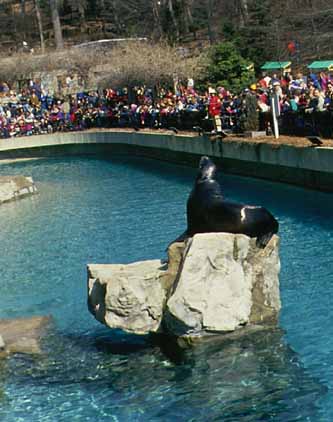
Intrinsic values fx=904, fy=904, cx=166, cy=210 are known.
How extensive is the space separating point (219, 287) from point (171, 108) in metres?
24.3

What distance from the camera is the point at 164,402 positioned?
9.98 m

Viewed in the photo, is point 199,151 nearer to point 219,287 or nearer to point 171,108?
point 171,108

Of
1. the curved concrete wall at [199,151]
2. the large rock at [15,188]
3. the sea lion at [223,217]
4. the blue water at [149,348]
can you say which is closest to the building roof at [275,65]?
the curved concrete wall at [199,151]

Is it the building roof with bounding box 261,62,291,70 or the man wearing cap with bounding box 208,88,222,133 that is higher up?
the building roof with bounding box 261,62,291,70

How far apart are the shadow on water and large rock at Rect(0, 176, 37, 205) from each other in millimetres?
15452

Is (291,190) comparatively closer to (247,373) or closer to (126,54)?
(247,373)

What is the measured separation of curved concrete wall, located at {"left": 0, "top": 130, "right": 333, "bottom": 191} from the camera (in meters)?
22.1

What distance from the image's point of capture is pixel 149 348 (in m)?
11.5

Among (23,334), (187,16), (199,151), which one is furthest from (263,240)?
(187,16)

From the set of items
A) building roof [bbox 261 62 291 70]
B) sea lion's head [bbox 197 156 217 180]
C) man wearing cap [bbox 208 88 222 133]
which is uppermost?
building roof [bbox 261 62 291 70]

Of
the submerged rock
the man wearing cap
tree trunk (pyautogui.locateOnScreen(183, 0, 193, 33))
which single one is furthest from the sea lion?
tree trunk (pyautogui.locateOnScreen(183, 0, 193, 33))

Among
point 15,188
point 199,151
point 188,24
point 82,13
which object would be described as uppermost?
point 82,13

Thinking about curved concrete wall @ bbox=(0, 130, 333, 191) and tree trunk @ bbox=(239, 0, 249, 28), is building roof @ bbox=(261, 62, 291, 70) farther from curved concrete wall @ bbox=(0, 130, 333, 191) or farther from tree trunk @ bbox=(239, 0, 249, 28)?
tree trunk @ bbox=(239, 0, 249, 28)

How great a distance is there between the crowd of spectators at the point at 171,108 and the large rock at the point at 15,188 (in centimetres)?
619
